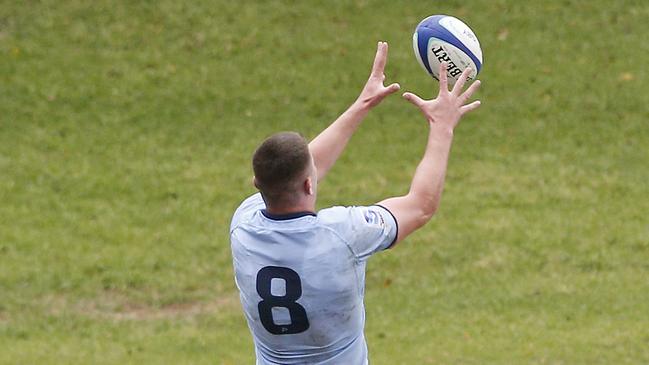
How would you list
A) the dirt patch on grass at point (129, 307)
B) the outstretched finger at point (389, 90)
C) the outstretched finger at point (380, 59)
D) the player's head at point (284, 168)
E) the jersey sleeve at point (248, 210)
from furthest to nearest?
1. the dirt patch on grass at point (129, 307)
2. the outstretched finger at point (380, 59)
3. the outstretched finger at point (389, 90)
4. the jersey sleeve at point (248, 210)
5. the player's head at point (284, 168)

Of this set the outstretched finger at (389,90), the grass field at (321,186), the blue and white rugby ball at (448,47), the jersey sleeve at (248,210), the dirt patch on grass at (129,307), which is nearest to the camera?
the jersey sleeve at (248,210)

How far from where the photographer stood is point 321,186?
13.0 metres

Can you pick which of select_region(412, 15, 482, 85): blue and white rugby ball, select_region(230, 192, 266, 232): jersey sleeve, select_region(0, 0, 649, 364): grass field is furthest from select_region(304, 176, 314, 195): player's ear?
select_region(0, 0, 649, 364): grass field

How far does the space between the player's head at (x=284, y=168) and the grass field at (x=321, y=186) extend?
5.05 m

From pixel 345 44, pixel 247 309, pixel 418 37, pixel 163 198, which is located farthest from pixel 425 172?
pixel 345 44

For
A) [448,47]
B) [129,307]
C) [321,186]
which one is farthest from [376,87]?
[321,186]

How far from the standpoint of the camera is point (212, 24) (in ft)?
52.5

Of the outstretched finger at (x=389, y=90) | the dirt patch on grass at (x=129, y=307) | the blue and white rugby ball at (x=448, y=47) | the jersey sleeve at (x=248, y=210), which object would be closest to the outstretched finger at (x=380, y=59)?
the outstretched finger at (x=389, y=90)

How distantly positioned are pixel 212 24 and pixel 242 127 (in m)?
2.45

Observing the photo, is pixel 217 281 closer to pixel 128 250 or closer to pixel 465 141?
pixel 128 250

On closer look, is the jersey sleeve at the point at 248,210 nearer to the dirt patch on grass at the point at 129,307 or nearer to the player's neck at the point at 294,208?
the player's neck at the point at 294,208

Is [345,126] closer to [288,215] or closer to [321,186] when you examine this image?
[288,215]

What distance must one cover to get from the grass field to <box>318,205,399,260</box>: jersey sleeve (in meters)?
4.85

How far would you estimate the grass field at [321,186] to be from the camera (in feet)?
33.2
